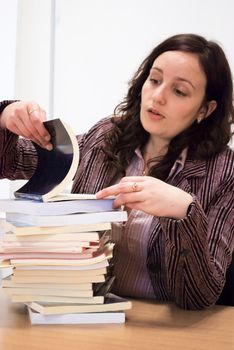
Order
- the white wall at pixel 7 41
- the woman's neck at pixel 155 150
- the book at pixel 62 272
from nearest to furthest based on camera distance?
the book at pixel 62 272 < the woman's neck at pixel 155 150 < the white wall at pixel 7 41

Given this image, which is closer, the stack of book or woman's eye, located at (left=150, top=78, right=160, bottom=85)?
the stack of book

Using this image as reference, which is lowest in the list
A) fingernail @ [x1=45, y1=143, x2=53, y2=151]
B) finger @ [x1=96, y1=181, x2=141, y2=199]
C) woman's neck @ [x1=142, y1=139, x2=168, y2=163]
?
finger @ [x1=96, y1=181, x2=141, y2=199]

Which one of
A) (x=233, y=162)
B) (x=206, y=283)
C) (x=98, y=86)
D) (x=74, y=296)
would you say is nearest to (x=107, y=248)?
(x=74, y=296)

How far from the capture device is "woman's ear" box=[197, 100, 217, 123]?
136 centimetres

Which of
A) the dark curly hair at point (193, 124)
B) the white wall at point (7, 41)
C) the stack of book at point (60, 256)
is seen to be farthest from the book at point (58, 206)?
the white wall at point (7, 41)

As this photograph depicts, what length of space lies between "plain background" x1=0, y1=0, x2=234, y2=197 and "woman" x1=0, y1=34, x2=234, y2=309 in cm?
80

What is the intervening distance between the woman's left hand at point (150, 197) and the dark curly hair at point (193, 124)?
0.38 m

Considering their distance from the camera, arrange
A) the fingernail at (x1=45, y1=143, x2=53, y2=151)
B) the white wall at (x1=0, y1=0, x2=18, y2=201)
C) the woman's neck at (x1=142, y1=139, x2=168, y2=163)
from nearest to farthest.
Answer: the fingernail at (x1=45, y1=143, x2=53, y2=151)
the woman's neck at (x1=142, y1=139, x2=168, y2=163)
the white wall at (x1=0, y1=0, x2=18, y2=201)

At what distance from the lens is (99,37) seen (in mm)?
2254

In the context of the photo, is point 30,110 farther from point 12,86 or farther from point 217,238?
point 12,86

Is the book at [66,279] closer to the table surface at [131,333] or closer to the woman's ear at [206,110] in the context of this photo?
the table surface at [131,333]

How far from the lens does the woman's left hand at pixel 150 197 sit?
86 cm

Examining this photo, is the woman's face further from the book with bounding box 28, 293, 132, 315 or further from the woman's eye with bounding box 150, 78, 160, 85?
the book with bounding box 28, 293, 132, 315

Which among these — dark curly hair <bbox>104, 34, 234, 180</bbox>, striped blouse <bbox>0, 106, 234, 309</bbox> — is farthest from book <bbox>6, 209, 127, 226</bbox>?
dark curly hair <bbox>104, 34, 234, 180</bbox>
